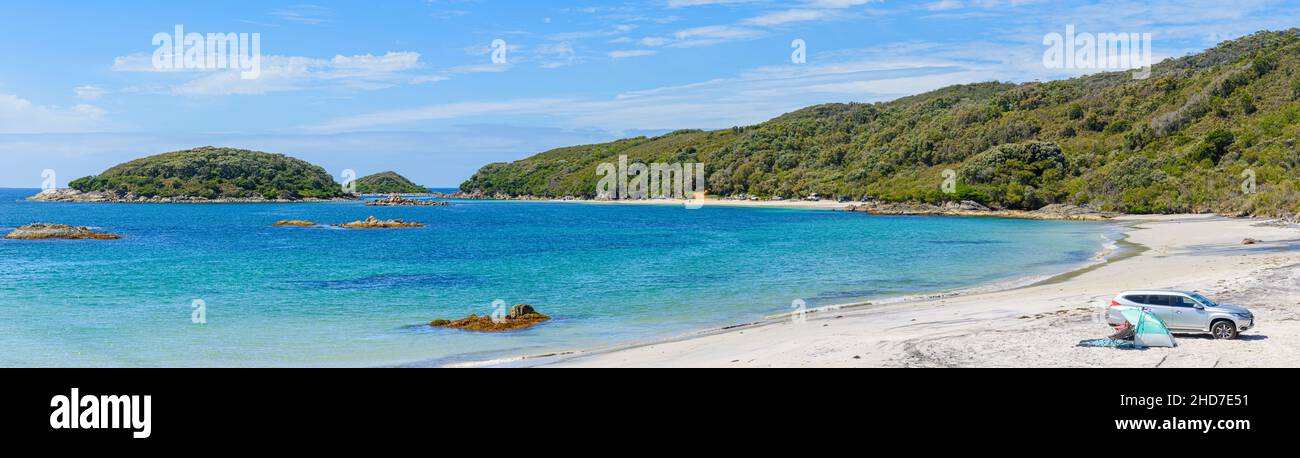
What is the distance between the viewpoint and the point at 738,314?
30.0 meters

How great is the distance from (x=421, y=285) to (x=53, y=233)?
52.3m

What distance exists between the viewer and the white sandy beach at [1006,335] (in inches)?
698

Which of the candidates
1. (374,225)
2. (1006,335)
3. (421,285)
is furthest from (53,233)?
(1006,335)

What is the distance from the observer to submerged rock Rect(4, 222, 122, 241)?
238 feet

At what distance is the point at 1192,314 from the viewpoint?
19375 millimetres

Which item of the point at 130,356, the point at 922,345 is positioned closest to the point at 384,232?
the point at 130,356

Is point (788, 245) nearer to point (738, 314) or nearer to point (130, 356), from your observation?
point (738, 314)

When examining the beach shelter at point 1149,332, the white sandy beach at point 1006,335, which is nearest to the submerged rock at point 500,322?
the white sandy beach at point 1006,335

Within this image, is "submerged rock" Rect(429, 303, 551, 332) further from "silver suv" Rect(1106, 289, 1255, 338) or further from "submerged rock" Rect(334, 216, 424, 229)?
"submerged rock" Rect(334, 216, 424, 229)

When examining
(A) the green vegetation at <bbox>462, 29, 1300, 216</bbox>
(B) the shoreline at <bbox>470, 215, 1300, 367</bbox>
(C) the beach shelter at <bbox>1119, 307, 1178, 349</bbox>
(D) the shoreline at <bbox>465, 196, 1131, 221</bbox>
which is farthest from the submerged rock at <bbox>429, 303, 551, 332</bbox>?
(D) the shoreline at <bbox>465, 196, 1131, 221</bbox>

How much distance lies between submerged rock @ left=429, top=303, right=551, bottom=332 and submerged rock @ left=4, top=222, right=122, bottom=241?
61.9m

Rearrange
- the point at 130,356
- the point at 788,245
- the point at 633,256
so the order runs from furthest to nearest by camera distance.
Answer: the point at 788,245 → the point at 633,256 → the point at 130,356
